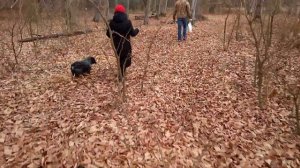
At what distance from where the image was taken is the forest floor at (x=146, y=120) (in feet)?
11.7

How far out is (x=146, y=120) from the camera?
4.43m

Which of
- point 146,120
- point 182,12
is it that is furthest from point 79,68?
point 182,12

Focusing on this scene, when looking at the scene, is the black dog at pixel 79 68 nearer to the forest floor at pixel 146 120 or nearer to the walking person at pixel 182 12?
the forest floor at pixel 146 120

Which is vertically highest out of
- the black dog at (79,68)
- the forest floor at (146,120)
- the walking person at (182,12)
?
the walking person at (182,12)

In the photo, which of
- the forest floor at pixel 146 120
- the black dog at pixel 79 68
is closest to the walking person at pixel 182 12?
the forest floor at pixel 146 120

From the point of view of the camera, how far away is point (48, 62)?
7879mm

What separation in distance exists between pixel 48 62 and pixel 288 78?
268 inches

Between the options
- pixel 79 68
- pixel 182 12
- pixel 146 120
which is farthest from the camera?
pixel 182 12

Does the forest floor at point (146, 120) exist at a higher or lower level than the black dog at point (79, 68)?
lower

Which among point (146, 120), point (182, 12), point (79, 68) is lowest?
point (146, 120)

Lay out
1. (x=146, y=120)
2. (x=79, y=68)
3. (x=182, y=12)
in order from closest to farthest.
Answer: (x=146, y=120) → (x=79, y=68) → (x=182, y=12)

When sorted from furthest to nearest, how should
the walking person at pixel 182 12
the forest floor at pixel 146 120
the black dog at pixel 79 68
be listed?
the walking person at pixel 182 12 → the black dog at pixel 79 68 → the forest floor at pixel 146 120

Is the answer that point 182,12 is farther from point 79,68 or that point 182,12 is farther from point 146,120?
point 146,120

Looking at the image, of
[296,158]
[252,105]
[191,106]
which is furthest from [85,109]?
[296,158]
